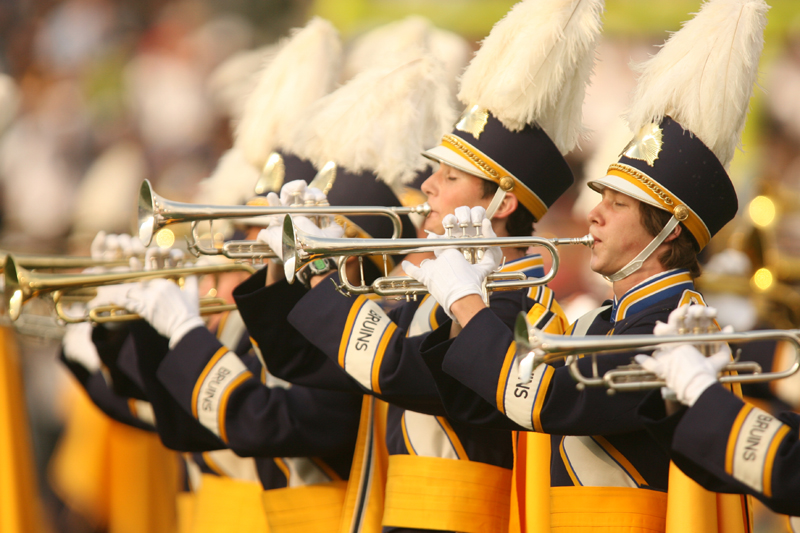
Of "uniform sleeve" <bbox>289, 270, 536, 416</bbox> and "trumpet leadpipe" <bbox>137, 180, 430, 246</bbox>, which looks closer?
"uniform sleeve" <bbox>289, 270, 536, 416</bbox>

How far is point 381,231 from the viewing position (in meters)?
4.58

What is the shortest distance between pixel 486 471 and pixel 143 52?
11.5 meters

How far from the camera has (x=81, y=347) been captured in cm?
625

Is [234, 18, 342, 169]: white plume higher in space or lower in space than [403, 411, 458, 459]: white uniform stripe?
higher

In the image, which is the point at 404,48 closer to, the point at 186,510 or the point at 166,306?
the point at 166,306

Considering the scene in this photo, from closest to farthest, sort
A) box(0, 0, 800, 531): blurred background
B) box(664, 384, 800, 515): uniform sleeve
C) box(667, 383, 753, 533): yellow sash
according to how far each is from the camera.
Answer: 1. box(664, 384, 800, 515): uniform sleeve
2. box(667, 383, 753, 533): yellow sash
3. box(0, 0, 800, 531): blurred background

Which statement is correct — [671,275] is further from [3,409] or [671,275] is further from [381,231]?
[3,409]

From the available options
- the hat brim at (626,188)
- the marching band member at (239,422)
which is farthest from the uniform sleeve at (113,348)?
the hat brim at (626,188)

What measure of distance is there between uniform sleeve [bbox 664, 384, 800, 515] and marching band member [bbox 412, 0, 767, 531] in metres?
0.44

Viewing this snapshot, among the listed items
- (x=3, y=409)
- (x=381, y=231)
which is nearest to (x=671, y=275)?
(x=381, y=231)

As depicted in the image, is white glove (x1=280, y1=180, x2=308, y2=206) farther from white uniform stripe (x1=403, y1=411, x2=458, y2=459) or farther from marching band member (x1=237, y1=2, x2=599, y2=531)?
white uniform stripe (x1=403, y1=411, x2=458, y2=459)

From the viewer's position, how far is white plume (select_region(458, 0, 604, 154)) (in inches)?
148

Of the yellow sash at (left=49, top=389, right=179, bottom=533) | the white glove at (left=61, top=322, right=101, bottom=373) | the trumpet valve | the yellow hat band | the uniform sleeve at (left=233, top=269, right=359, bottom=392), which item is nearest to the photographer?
the trumpet valve

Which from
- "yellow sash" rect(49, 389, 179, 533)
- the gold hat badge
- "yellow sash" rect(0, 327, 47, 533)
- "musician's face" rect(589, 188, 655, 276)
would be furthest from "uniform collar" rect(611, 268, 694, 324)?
"yellow sash" rect(49, 389, 179, 533)
